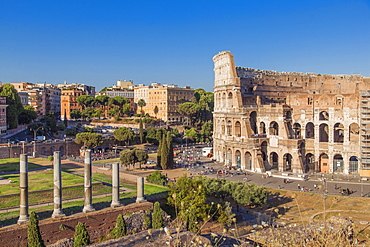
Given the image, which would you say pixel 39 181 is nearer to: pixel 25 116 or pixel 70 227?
pixel 70 227

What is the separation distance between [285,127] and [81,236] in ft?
108

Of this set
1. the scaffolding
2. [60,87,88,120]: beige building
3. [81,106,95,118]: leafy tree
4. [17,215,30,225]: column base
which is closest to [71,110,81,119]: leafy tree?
[81,106,95,118]: leafy tree

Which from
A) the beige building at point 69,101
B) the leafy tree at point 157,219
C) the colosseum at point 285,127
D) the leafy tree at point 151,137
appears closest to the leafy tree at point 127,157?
the colosseum at point 285,127

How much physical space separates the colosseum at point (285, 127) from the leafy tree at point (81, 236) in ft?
97.2

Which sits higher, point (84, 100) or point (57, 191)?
point (84, 100)

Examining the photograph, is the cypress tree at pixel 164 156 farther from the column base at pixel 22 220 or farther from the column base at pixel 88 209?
the column base at pixel 22 220

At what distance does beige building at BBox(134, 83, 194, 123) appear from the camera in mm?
108188

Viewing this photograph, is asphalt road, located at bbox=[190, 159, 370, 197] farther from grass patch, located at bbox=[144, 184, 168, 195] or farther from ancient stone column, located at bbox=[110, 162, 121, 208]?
ancient stone column, located at bbox=[110, 162, 121, 208]

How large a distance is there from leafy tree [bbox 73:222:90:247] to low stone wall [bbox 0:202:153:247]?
97 centimetres

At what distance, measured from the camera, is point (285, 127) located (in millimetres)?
48188

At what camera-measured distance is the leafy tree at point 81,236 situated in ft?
73.3

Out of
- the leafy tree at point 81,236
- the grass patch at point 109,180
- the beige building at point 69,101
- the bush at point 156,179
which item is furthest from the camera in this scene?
the beige building at point 69,101

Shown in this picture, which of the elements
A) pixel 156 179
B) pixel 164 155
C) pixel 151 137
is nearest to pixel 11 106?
pixel 151 137

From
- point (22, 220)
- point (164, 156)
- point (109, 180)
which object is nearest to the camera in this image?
point (22, 220)
